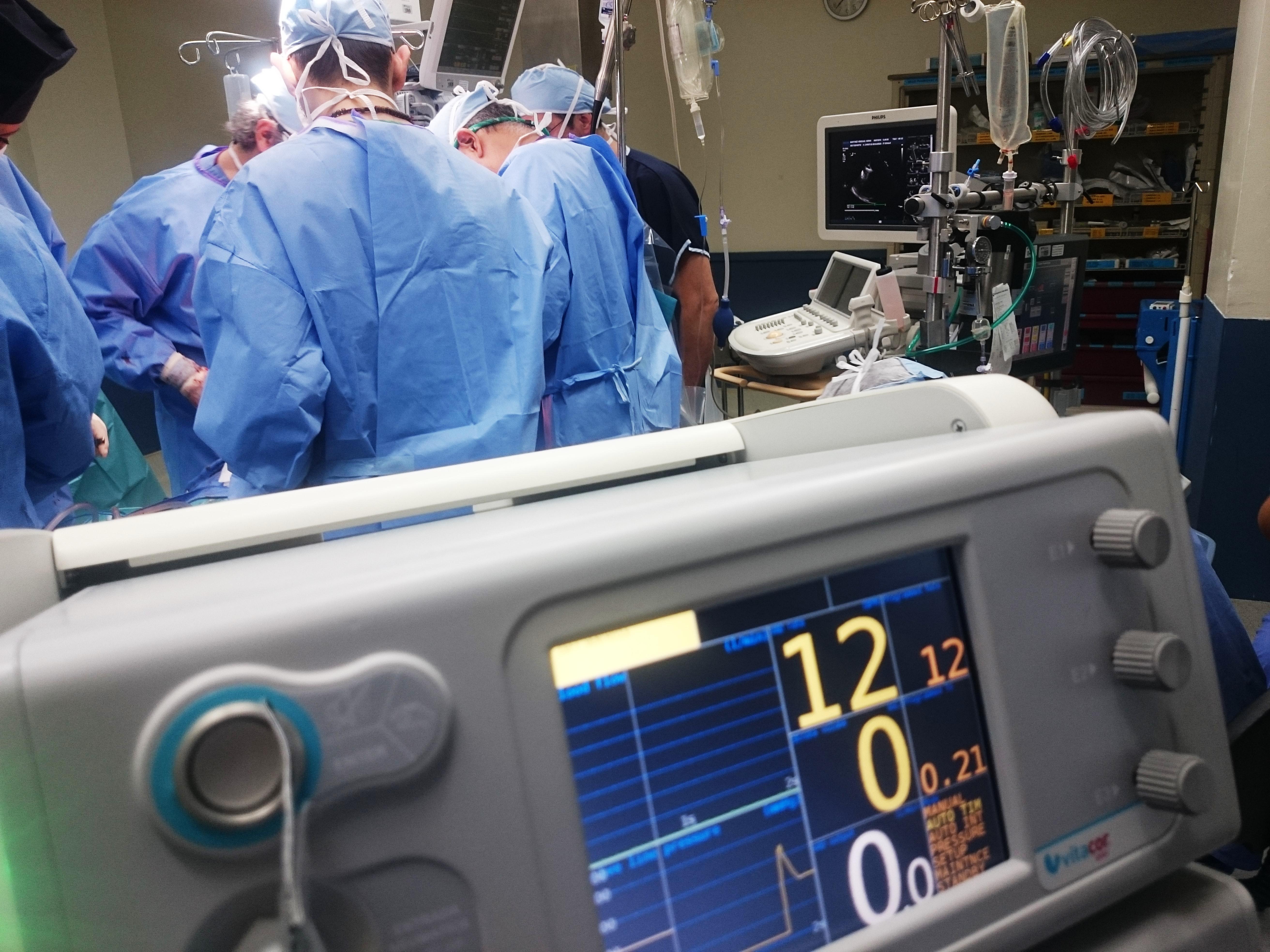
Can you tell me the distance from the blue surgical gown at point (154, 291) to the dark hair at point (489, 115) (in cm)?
62

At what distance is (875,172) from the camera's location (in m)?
2.84

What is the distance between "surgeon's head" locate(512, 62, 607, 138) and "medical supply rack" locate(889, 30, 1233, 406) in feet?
10.1

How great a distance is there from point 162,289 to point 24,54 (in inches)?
32.6

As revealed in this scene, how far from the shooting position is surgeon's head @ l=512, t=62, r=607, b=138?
258 centimetres

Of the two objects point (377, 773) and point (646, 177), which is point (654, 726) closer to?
point (377, 773)

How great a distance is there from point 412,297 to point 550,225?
0.62 meters

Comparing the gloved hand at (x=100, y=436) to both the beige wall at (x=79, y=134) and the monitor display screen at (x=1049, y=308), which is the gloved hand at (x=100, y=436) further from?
the beige wall at (x=79, y=134)

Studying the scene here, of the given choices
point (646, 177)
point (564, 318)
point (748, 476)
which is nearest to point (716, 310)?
point (646, 177)

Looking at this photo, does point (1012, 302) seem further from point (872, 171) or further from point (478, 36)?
point (478, 36)

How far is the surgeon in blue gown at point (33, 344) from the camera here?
1301mm

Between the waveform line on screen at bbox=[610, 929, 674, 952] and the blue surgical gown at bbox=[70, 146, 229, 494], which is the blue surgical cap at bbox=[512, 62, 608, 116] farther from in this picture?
the waveform line on screen at bbox=[610, 929, 674, 952]

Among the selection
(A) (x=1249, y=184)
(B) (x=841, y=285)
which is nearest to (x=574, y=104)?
(B) (x=841, y=285)

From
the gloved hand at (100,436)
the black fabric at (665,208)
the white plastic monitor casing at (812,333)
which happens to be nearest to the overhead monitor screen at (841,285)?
the white plastic monitor casing at (812,333)

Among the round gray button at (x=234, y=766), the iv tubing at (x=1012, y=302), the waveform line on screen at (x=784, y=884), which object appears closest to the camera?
the round gray button at (x=234, y=766)
